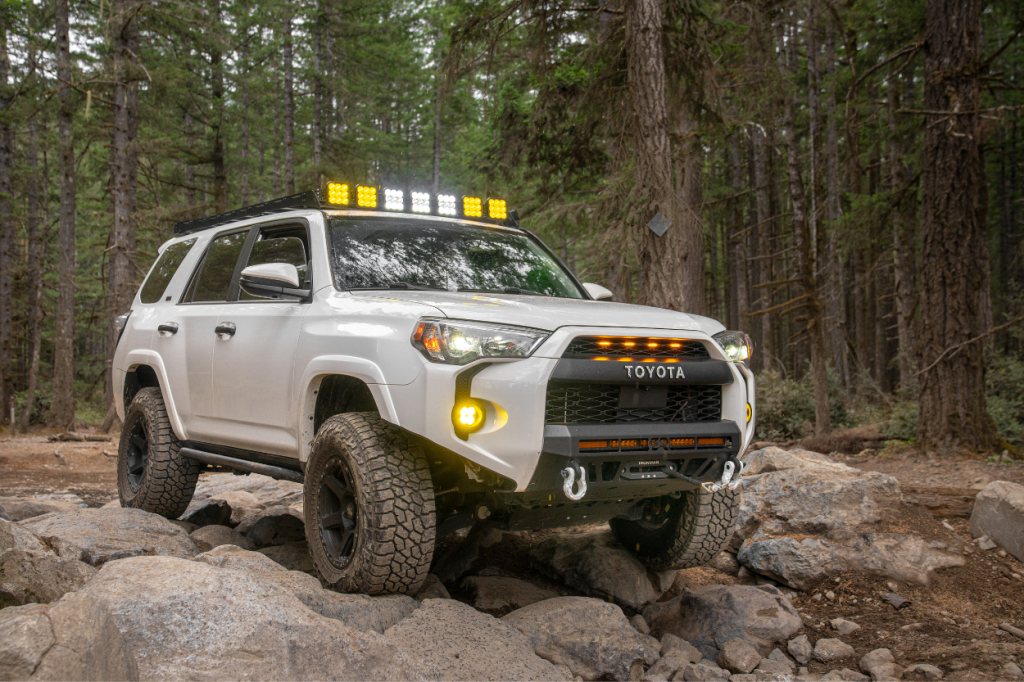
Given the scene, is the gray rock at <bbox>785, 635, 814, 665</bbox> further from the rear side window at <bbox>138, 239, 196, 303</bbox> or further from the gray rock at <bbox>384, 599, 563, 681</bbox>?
the rear side window at <bbox>138, 239, 196, 303</bbox>

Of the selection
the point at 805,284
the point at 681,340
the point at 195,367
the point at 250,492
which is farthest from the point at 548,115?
the point at 681,340

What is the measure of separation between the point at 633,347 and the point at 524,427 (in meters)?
0.76

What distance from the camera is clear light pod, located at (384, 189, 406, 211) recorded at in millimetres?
5211

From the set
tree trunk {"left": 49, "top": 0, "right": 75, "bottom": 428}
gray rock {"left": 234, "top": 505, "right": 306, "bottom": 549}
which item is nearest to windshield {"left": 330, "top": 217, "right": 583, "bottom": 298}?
gray rock {"left": 234, "top": 505, "right": 306, "bottom": 549}

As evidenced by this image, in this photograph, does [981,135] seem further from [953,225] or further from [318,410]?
[318,410]

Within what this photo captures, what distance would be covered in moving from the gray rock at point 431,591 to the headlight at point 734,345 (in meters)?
2.06

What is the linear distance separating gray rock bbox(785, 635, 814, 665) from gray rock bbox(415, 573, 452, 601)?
6.59 feet

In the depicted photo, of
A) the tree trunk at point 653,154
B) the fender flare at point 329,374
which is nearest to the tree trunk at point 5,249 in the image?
the tree trunk at point 653,154

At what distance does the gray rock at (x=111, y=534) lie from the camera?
4.17 metres

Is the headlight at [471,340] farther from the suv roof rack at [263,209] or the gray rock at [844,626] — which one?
the gray rock at [844,626]

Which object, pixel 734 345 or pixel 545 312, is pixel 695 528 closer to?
pixel 734 345

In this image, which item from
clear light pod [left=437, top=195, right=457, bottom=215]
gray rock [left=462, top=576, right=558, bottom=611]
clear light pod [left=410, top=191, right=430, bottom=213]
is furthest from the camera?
clear light pod [left=437, top=195, right=457, bottom=215]

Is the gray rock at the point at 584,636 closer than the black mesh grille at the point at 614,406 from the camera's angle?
No

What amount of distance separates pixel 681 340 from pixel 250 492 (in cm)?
562
